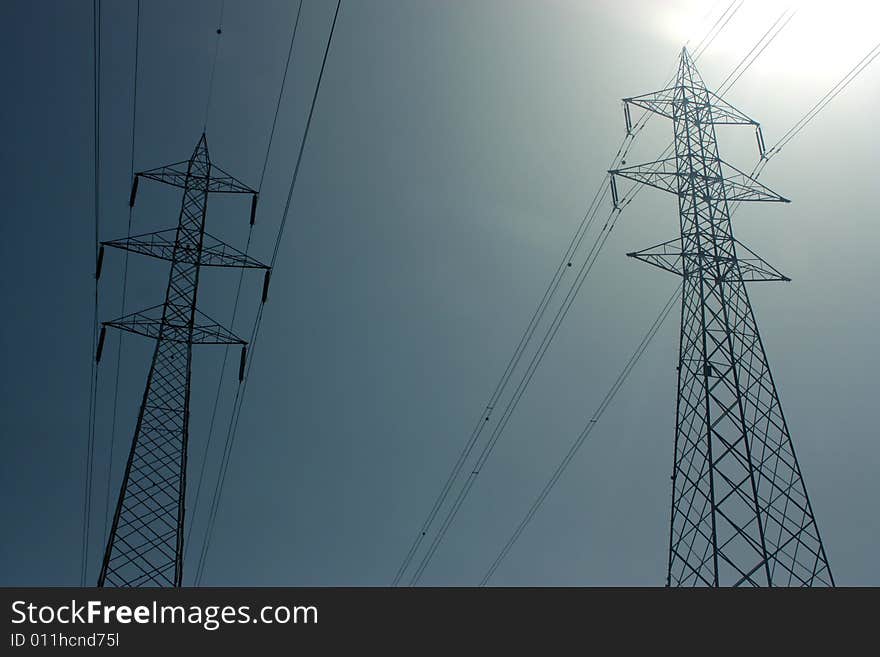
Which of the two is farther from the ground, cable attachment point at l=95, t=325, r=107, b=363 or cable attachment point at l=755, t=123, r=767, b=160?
cable attachment point at l=755, t=123, r=767, b=160

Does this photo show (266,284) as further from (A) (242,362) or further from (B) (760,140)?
(B) (760,140)

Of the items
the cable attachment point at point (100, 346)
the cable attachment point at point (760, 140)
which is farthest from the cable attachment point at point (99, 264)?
the cable attachment point at point (760, 140)

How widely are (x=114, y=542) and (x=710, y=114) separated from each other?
67.8ft

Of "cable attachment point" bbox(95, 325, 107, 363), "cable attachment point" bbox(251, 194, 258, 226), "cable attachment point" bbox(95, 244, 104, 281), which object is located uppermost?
"cable attachment point" bbox(251, 194, 258, 226)

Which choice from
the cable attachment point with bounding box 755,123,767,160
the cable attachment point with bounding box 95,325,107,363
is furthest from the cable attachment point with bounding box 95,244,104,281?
the cable attachment point with bounding box 755,123,767,160

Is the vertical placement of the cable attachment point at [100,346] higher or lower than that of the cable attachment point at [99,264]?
lower

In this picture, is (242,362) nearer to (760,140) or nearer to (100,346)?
(100,346)

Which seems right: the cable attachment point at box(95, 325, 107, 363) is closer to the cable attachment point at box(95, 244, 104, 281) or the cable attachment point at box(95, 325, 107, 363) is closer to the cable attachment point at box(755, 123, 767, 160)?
the cable attachment point at box(95, 244, 104, 281)

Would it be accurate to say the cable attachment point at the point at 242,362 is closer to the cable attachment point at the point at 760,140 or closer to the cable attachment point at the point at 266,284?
the cable attachment point at the point at 266,284

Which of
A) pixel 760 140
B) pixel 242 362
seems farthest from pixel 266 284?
pixel 760 140

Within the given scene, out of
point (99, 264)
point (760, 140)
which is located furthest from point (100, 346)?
point (760, 140)

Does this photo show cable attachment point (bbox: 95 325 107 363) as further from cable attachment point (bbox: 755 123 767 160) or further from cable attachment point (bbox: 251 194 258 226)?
cable attachment point (bbox: 755 123 767 160)

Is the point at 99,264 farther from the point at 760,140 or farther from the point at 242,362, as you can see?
the point at 760,140
